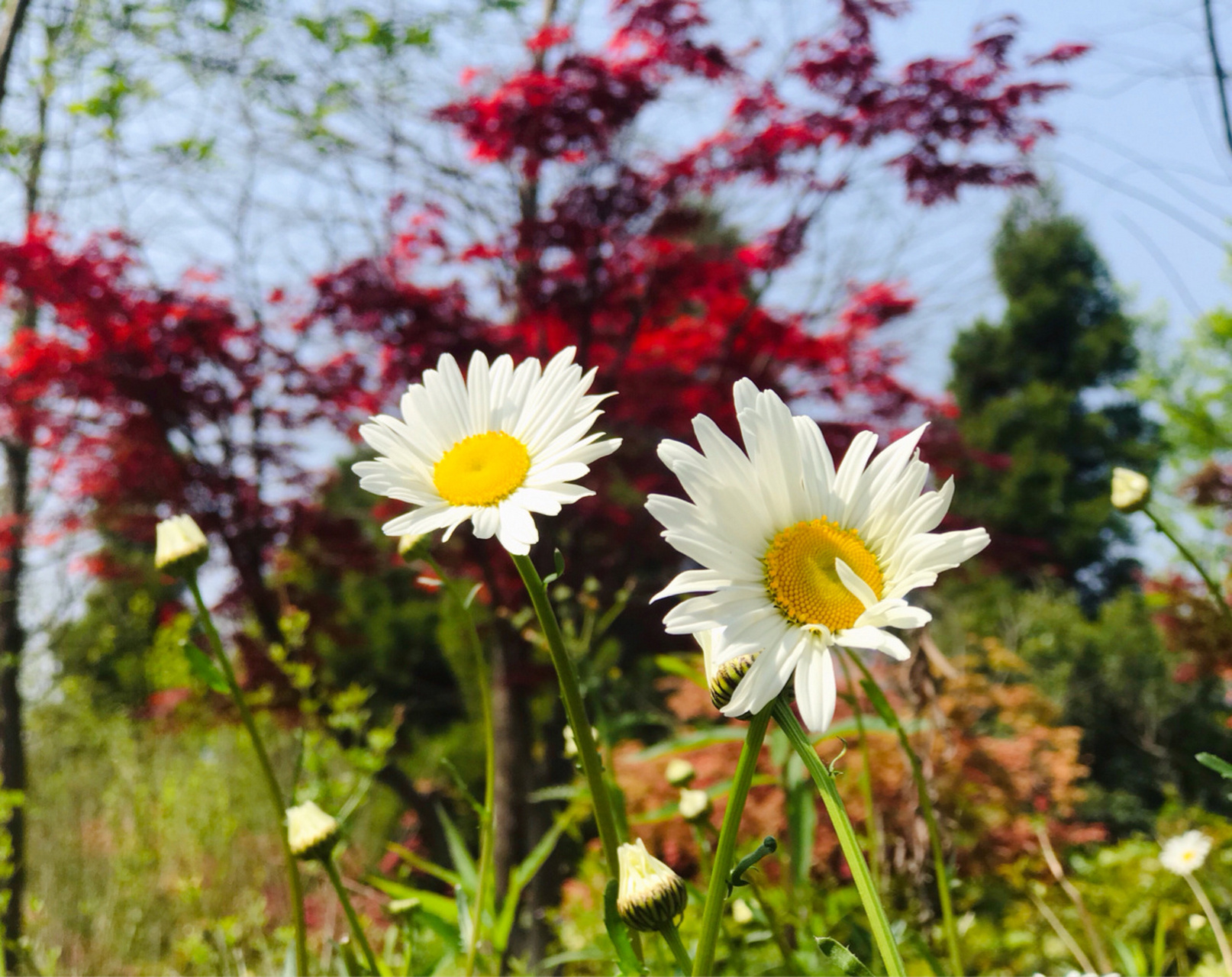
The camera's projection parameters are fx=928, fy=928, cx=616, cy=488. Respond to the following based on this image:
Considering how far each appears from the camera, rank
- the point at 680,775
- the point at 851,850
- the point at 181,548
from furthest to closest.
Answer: the point at 680,775 → the point at 181,548 → the point at 851,850

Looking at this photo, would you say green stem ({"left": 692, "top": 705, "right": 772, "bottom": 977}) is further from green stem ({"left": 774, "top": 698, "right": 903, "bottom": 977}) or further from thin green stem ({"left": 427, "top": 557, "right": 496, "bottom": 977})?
thin green stem ({"left": 427, "top": 557, "right": 496, "bottom": 977})

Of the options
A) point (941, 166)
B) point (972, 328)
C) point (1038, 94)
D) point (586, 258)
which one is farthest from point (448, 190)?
point (972, 328)

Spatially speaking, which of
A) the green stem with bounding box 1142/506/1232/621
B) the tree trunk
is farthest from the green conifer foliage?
the green stem with bounding box 1142/506/1232/621

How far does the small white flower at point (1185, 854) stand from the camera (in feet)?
3.60

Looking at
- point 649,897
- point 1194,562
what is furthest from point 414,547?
point 1194,562

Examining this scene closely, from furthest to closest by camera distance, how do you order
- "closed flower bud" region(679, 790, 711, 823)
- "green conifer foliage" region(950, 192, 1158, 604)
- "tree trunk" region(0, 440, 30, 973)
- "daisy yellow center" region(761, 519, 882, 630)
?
"green conifer foliage" region(950, 192, 1158, 604) → "tree trunk" region(0, 440, 30, 973) → "closed flower bud" region(679, 790, 711, 823) → "daisy yellow center" region(761, 519, 882, 630)

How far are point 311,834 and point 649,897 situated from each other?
34 cm

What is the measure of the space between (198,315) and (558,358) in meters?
3.18

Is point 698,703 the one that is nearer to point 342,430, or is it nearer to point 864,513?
point 342,430

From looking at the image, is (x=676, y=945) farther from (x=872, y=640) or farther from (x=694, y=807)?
(x=694, y=807)

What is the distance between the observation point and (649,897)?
528 millimetres

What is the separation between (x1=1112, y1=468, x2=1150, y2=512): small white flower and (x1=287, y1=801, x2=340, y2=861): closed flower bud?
0.90 m

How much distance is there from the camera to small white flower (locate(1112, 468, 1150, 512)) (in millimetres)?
1053

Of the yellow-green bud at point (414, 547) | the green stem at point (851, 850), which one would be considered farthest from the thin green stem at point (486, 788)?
the green stem at point (851, 850)
